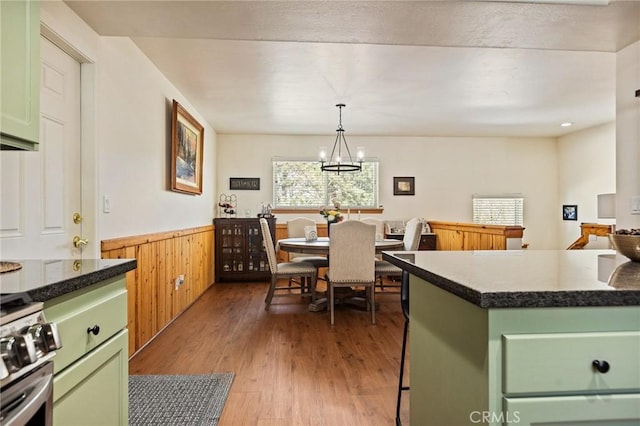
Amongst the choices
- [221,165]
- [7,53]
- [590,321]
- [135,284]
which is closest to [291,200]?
[221,165]

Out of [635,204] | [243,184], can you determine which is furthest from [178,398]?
[243,184]

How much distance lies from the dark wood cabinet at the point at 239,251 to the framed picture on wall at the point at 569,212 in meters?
5.05

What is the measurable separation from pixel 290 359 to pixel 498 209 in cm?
526

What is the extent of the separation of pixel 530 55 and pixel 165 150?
338cm

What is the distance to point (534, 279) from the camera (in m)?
0.98

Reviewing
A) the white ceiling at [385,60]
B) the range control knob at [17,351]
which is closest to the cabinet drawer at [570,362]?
the range control knob at [17,351]

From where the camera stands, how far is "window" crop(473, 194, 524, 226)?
6.61m

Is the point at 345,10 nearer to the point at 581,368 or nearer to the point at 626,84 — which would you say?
the point at 581,368

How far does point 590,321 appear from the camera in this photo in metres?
0.85

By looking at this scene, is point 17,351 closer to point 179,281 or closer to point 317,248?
point 317,248

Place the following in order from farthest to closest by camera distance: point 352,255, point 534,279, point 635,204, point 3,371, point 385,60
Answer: point 352,255 → point 385,60 → point 635,204 → point 534,279 → point 3,371

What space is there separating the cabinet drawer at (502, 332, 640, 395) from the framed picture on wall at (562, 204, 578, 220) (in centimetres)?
649

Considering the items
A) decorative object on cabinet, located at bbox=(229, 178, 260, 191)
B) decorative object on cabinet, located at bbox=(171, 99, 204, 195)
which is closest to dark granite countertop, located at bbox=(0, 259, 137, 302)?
decorative object on cabinet, located at bbox=(171, 99, 204, 195)

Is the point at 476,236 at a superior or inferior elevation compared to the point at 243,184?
inferior
